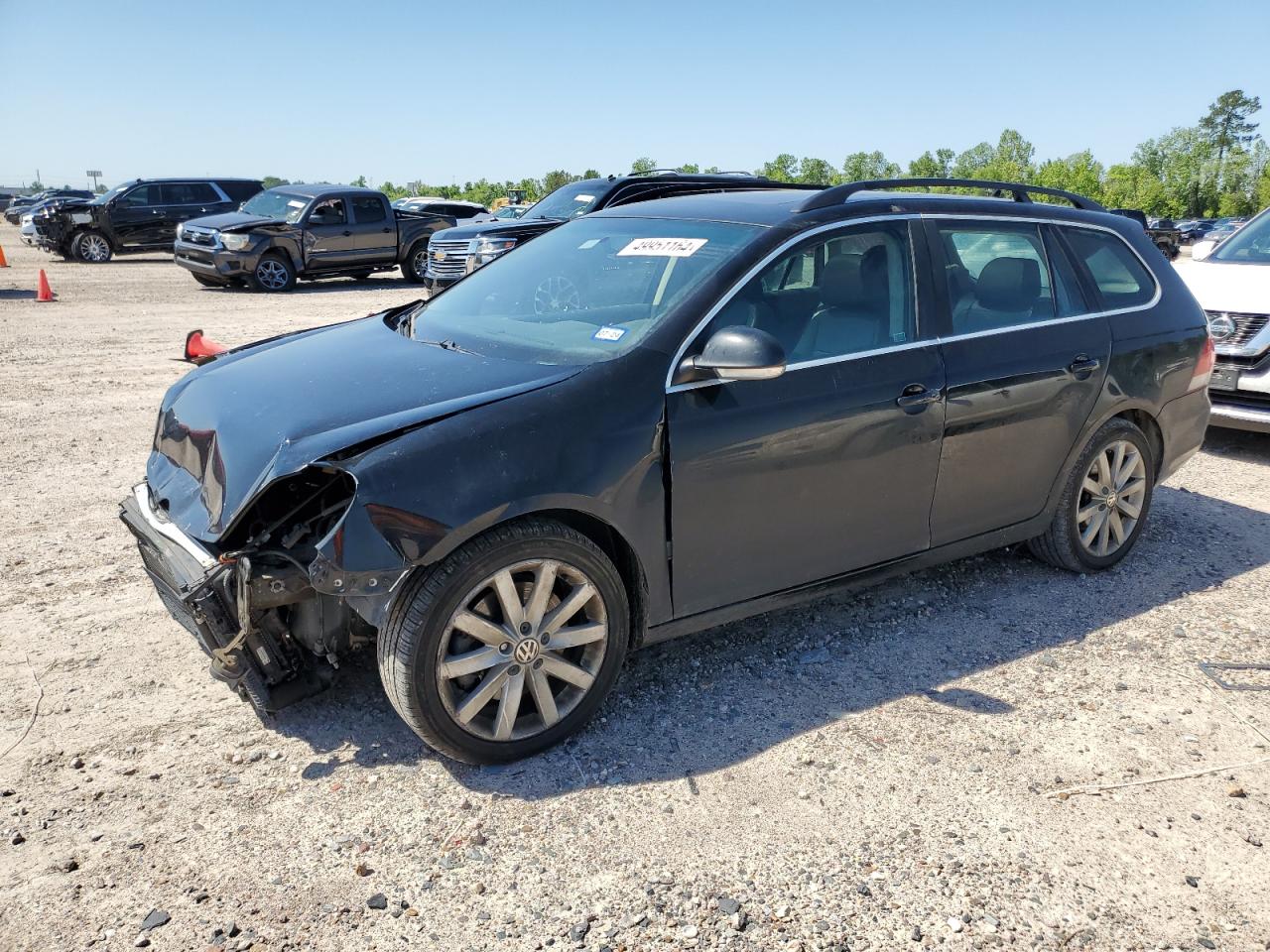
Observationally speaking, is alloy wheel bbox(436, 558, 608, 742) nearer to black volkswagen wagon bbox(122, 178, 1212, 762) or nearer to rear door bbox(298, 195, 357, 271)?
black volkswagen wagon bbox(122, 178, 1212, 762)

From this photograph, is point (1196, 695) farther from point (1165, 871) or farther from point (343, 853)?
point (343, 853)

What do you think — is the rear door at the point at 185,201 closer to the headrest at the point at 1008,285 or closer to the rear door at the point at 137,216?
the rear door at the point at 137,216

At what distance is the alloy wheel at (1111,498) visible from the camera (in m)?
4.86

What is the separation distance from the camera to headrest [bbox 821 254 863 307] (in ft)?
12.9

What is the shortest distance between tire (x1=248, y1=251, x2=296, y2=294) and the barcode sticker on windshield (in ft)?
51.0

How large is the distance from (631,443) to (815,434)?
782mm

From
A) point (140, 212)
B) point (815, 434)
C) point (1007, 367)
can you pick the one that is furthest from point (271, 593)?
point (140, 212)

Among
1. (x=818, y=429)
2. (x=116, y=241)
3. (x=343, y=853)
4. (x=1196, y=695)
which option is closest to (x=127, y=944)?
(x=343, y=853)

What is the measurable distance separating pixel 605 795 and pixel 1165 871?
1658 mm

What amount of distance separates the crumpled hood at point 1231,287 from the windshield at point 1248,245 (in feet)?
0.63

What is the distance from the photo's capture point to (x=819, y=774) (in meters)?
3.32

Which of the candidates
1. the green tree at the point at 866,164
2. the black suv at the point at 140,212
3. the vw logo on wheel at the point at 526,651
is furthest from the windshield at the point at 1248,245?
the green tree at the point at 866,164

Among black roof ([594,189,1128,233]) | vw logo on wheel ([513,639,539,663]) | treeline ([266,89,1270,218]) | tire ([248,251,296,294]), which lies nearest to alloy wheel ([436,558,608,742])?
vw logo on wheel ([513,639,539,663])

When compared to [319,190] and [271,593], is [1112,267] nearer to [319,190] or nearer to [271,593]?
[271,593]
